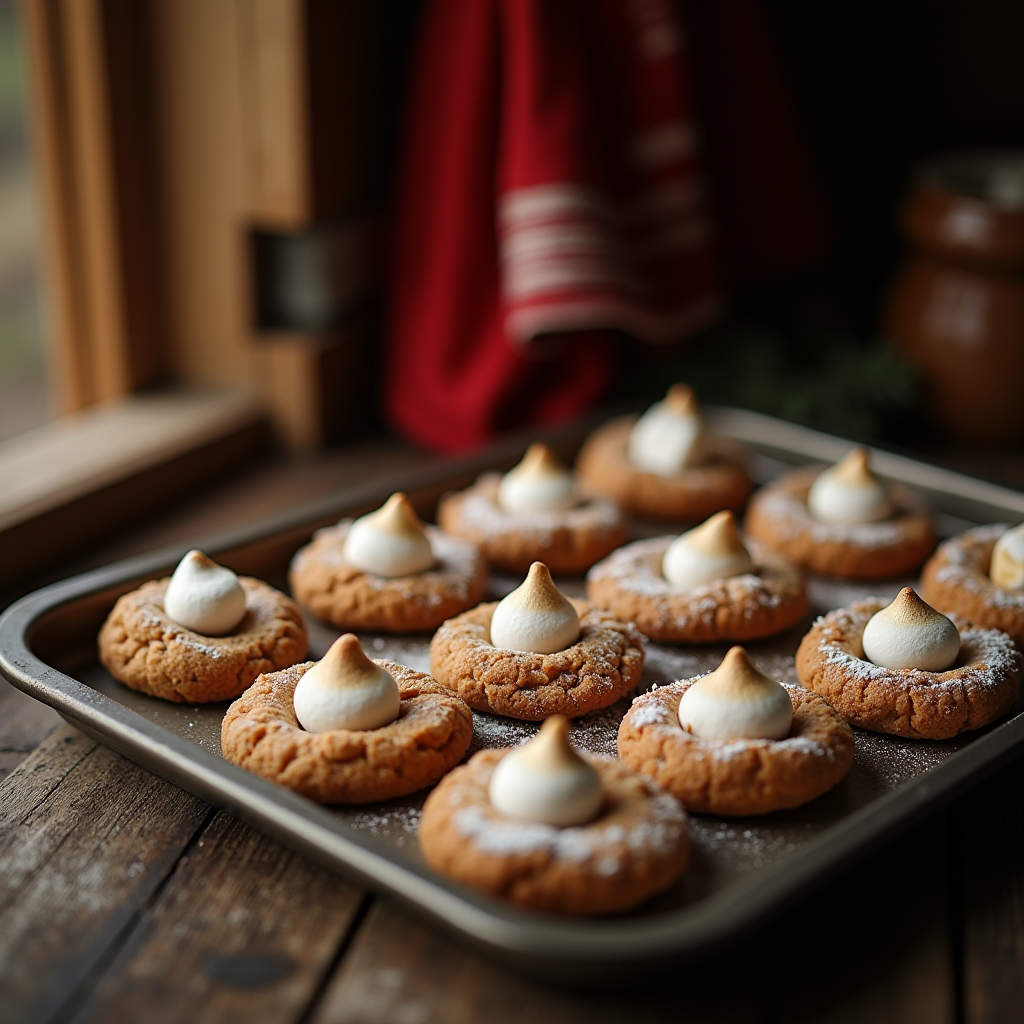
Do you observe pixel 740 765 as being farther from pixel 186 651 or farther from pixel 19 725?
Answer: pixel 19 725

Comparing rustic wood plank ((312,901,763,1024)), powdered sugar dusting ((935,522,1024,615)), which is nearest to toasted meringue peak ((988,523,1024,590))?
powdered sugar dusting ((935,522,1024,615))

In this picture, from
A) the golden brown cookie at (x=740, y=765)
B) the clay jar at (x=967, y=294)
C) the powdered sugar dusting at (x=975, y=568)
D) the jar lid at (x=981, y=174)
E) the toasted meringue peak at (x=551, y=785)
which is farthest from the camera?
the jar lid at (x=981, y=174)

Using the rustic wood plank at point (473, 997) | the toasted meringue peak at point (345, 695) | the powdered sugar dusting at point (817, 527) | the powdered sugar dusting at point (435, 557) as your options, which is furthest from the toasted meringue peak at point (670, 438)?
the rustic wood plank at point (473, 997)

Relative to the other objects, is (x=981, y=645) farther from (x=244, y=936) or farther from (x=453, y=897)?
(x=244, y=936)

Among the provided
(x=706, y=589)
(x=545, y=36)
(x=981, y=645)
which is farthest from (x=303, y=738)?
(x=545, y=36)

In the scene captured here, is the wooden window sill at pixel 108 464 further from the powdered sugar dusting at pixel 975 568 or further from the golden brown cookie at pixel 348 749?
the powdered sugar dusting at pixel 975 568

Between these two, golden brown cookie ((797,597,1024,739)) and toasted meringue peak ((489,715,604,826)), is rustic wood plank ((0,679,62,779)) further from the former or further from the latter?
golden brown cookie ((797,597,1024,739))
